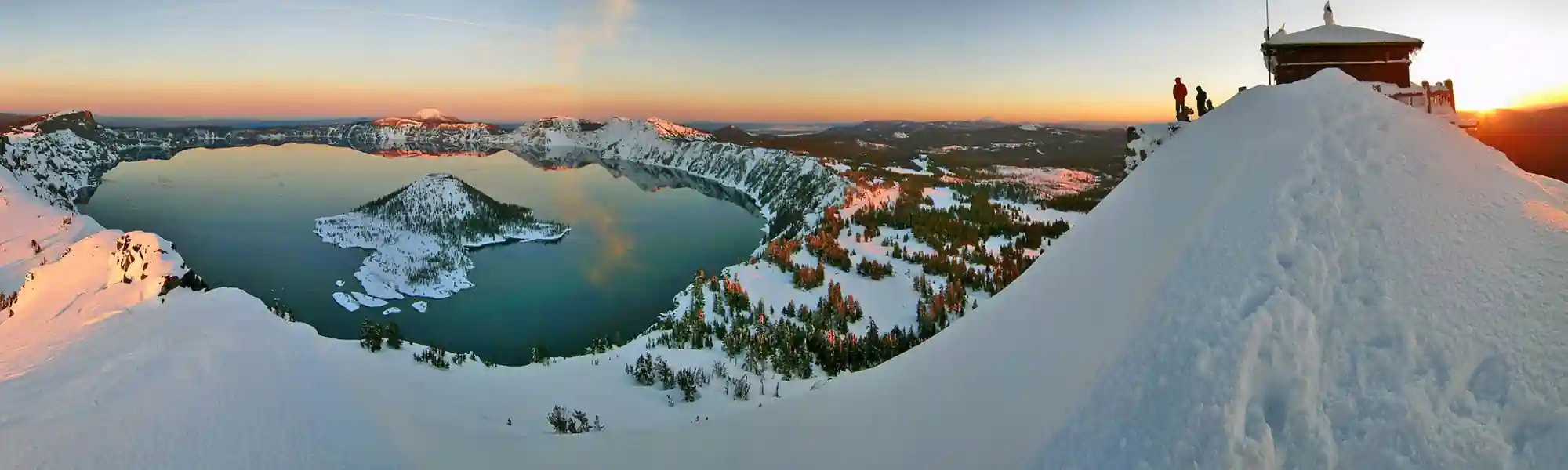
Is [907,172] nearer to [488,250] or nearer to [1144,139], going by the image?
[488,250]

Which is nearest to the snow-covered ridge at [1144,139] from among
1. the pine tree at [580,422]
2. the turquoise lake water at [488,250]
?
the pine tree at [580,422]

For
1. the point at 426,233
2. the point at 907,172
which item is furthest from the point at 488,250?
the point at 907,172

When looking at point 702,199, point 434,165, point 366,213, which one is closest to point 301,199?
point 366,213

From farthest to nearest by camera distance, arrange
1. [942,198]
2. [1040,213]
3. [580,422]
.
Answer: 1. [942,198]
2. [1040,213]
3. [580,422]

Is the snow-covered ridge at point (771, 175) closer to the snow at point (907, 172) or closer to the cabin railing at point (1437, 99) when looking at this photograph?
the snow at point (907, 172)

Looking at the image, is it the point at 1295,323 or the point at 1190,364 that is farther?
the point at 1190,364

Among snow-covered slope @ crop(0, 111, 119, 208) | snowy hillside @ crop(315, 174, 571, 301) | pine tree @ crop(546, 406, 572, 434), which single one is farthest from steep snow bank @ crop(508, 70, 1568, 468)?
snow-covered slope @ crop(0, 111, 119, 208)
